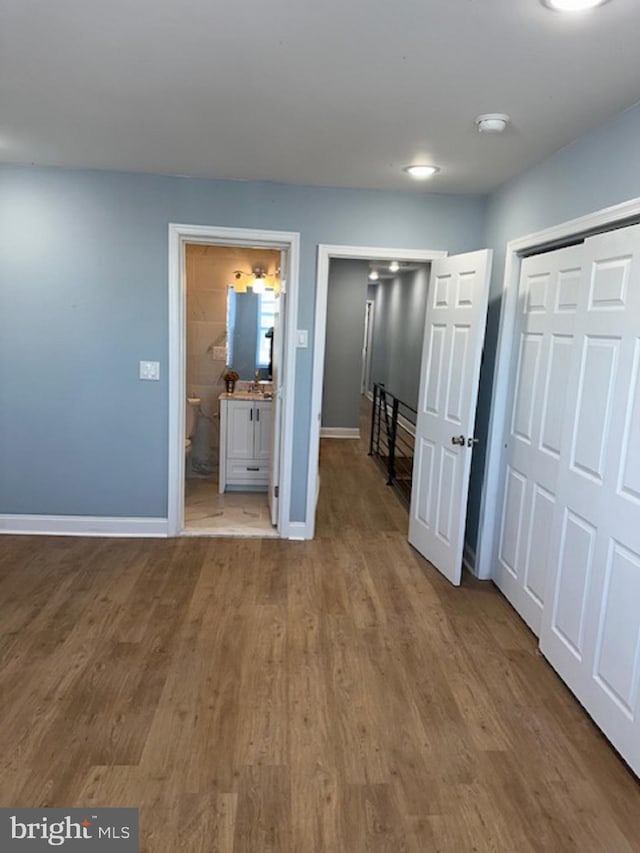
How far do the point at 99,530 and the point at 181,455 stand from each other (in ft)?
2.52

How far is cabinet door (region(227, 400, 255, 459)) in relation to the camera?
196 inches

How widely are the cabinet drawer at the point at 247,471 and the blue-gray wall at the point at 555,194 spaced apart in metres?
2.00

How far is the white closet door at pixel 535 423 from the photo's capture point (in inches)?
109

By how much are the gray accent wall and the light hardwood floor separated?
15.0ft

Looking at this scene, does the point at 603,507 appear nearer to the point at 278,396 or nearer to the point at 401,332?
the point at 278,396

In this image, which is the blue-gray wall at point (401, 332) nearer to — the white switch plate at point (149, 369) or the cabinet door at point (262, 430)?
the cabinet door at point (262, 430)

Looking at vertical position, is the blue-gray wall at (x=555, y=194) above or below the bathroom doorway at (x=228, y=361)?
above

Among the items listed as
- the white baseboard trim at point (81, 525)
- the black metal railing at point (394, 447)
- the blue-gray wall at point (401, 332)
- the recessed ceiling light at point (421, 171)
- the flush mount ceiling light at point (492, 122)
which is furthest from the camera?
the blue-gray wall at point (401, 332)

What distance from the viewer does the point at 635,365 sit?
208 cm

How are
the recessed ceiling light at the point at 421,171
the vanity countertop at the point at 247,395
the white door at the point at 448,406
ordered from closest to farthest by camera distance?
the recessed ceiling light at the point at 421,171 < the white door at the point at 448,406 < the vanity countertop at the point at 247,395

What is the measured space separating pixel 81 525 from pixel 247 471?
1.55m

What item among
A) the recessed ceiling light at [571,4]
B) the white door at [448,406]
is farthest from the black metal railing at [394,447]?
the recessed ceiling light at [571,4]

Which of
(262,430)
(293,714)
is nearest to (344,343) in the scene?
(262,430)

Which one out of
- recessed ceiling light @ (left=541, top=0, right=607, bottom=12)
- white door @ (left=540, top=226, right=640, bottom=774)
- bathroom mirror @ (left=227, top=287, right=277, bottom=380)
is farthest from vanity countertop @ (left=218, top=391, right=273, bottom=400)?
recessed ceiling light @ (left=541, top=0, right=607, bottom=12)
